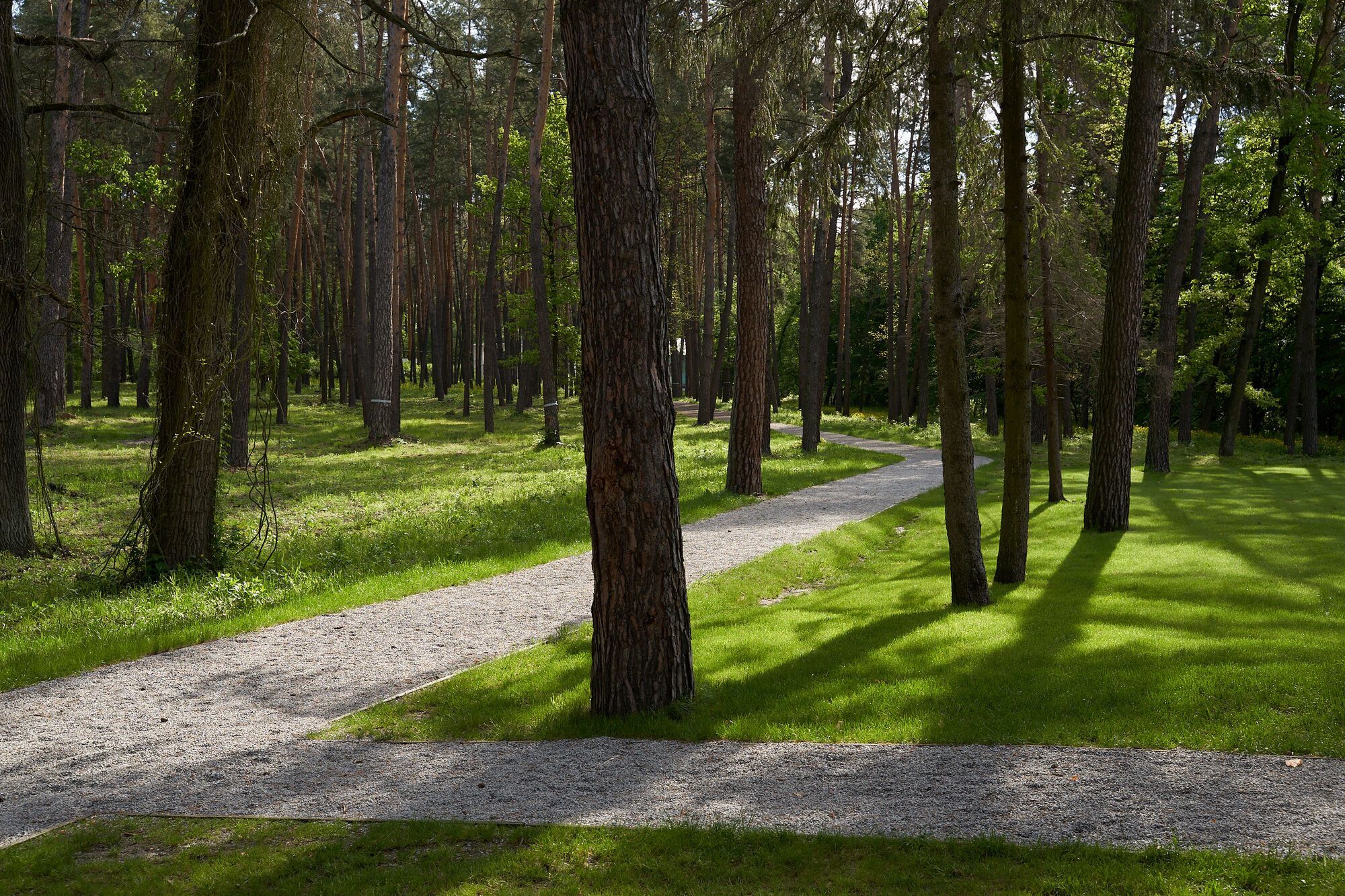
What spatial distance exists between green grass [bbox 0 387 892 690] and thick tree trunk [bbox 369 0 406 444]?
1.03 m

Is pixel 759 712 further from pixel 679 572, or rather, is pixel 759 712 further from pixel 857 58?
pixel 857 58

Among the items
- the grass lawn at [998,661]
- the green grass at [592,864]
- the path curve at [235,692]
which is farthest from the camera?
the grass lawn at [998,661]

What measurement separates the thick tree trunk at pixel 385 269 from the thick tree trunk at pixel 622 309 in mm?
19714

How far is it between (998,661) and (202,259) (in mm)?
8246

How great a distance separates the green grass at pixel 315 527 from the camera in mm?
8602

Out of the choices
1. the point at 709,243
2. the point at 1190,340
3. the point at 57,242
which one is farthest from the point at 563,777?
the point at 1190,340

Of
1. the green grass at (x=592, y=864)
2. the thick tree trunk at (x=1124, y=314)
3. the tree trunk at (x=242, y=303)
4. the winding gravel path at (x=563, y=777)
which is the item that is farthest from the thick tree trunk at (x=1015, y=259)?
the tree trunk at (x=242, y=303)

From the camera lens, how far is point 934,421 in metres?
42.5

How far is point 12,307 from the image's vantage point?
10.4 meters

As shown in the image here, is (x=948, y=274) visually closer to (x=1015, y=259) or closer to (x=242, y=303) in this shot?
(x=1015, y=259)

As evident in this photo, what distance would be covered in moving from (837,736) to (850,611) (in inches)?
136

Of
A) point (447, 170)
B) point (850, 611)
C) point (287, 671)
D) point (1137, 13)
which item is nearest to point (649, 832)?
point (287, 671)

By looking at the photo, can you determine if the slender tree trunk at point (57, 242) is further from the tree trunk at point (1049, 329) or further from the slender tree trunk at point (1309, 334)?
the slender tree trunk at point (1309, 334)

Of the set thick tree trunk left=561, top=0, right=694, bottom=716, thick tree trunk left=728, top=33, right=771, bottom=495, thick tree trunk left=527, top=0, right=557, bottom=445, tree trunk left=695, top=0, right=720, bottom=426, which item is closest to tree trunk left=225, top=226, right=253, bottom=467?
thick tree trunk left=561, top=0, right=694, bottom=716
